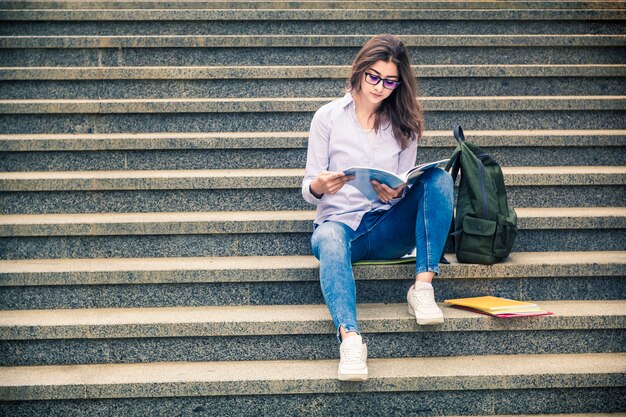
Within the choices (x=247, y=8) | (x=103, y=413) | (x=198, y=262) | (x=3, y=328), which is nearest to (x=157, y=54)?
(x=247, y=8)

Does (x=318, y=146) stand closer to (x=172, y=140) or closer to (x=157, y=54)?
(x=172, y=140)

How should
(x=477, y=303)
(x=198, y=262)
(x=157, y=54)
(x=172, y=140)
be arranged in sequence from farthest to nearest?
(x=157, y=54), (x=172, y=140), (x=198, y=262), (x=477, y=303)

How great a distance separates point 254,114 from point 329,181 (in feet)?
4.28

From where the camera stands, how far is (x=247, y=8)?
492 cm

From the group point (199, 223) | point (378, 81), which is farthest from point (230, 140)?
point (378, 81)

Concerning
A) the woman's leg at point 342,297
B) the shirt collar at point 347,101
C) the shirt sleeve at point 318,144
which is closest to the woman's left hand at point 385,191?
the woman's leg at point 342,297

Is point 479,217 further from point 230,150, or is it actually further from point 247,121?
point 247,121

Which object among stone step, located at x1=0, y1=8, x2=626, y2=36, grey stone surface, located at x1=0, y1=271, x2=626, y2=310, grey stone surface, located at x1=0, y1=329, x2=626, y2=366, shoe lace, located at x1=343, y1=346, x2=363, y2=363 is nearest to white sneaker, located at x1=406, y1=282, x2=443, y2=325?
grey stone surface, located at x1=0, y1=329, x2=626, y2=366

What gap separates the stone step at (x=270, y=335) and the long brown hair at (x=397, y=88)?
0.82m

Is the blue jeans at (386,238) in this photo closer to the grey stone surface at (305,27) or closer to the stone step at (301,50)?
the stone step at (301,50)

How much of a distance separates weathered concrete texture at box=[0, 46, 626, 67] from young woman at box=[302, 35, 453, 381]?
139 centimetres

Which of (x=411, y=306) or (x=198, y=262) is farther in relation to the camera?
(x=198, y=262)

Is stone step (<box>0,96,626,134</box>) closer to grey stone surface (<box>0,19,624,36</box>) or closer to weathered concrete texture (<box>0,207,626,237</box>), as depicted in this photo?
weathered concrete texture (<box>0,207,626,237</box>)

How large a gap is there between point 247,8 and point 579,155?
7.92 ft
